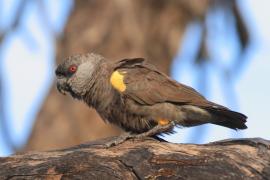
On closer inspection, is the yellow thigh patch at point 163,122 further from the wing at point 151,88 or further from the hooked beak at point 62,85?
the hooked beak at point 62,85

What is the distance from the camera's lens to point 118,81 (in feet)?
26.3

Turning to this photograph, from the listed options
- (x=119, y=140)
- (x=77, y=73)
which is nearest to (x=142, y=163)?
(x=119, y=140)

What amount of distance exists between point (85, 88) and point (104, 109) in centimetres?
44

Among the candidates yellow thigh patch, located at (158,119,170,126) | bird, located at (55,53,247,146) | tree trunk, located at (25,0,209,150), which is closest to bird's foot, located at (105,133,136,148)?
bird, located at (55,53,247,146)

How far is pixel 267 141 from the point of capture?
748 cm

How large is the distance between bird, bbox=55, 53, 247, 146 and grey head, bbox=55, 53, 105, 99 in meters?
0.16

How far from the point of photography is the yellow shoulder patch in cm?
797

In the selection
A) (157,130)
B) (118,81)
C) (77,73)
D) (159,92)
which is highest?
(77,73)

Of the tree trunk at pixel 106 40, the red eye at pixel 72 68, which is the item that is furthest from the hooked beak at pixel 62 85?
the tree trunk at pixel 106 40

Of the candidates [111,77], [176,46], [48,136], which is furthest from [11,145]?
[176,46]

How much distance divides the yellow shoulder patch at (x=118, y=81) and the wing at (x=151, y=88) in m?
0.04

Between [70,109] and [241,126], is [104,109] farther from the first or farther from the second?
[70,109]

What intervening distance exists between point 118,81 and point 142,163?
1.57m

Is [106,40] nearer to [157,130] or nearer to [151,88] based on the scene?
[151,88]
